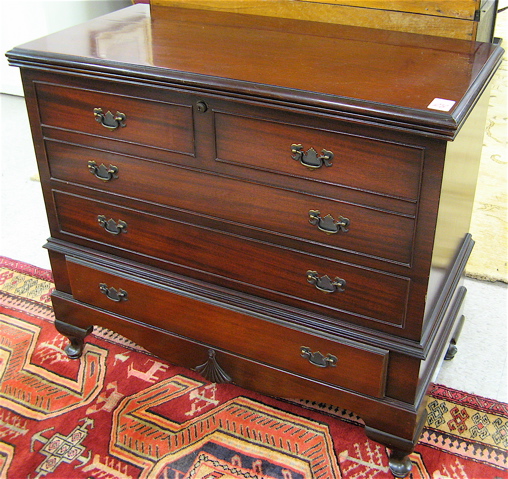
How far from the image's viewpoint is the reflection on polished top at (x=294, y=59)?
4.48ft

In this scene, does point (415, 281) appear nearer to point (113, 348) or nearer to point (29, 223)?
point (113, 348)

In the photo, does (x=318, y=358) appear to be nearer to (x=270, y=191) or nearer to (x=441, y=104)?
(x=270, y=191)

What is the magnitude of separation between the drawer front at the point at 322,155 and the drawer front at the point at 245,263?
21cm

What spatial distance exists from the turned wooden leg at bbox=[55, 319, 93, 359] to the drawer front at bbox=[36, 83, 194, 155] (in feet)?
2.20

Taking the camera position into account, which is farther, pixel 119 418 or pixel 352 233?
pixel 119 418

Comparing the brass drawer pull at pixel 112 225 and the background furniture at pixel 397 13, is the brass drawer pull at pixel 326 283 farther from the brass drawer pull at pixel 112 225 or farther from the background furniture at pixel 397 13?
the background furniture at pixel 397 13

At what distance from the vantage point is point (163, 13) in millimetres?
2020

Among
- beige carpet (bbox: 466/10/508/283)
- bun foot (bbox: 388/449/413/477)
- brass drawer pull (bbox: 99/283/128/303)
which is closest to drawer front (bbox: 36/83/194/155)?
brass drawer pull (bbox: 99/283/128/303)

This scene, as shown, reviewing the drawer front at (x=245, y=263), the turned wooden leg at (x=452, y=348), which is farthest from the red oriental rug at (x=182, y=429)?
the drawer front at (x=245, y=263)

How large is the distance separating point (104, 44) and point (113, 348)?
3.24 ft

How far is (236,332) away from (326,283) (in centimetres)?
33

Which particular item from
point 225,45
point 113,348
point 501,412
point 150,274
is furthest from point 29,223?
point 501,412

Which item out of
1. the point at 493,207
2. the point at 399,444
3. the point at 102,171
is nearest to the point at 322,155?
the point at 102,171

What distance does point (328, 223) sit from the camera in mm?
1517
